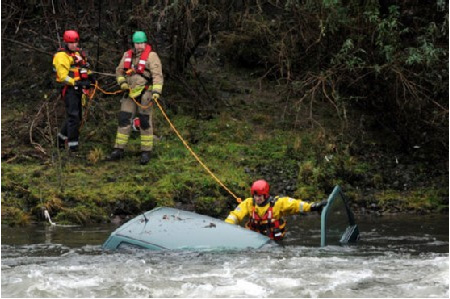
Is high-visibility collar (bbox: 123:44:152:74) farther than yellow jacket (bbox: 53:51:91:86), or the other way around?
high-visibility collar (bbox: 123:44:152:74)

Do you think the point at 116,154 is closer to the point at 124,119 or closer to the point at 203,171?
the point at 124,119

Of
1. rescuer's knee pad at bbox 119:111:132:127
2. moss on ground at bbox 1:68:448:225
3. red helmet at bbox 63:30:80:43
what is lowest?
moss on ground at bbox 1:68:448:225

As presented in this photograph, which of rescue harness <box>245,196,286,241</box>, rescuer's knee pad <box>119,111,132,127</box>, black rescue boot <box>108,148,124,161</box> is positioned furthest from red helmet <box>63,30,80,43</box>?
rescue harness <box>245,196,286,241</box>

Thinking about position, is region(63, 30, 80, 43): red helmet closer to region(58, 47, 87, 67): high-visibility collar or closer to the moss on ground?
region(58, 47, 87, 67): high-visibility collar

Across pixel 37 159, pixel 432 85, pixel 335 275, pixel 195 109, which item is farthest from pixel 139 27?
pixel 335 275

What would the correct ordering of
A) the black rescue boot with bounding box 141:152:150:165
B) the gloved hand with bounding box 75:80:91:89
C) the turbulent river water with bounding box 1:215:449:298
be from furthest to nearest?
the black rescue boot with bounding box 141:152:150:165 < the gloved hand with bounding box 75:80:91:89 < the turbulent river water with bounding box 1:215:449:298

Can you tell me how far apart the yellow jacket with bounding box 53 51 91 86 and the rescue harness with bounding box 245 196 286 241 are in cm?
412

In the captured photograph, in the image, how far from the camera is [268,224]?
40.2ft

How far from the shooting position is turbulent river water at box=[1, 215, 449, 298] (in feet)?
31.9

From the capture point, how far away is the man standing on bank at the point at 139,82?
15.0 m

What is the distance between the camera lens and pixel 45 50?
17234 millimetres

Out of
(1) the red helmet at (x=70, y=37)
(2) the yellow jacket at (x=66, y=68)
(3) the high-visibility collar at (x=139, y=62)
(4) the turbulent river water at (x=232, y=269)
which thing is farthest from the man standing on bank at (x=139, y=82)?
(4) the turbulent river water at (x=232, y=269)

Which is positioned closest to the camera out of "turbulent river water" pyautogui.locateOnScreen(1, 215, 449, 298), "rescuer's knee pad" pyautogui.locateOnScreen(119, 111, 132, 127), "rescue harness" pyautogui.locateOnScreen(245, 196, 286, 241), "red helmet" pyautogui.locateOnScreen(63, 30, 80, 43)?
"turbulent river water" pyautogui.locateOnScreen(1, 215, 449, 298)

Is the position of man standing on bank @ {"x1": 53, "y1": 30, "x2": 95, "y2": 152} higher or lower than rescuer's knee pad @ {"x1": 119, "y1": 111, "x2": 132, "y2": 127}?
higher
